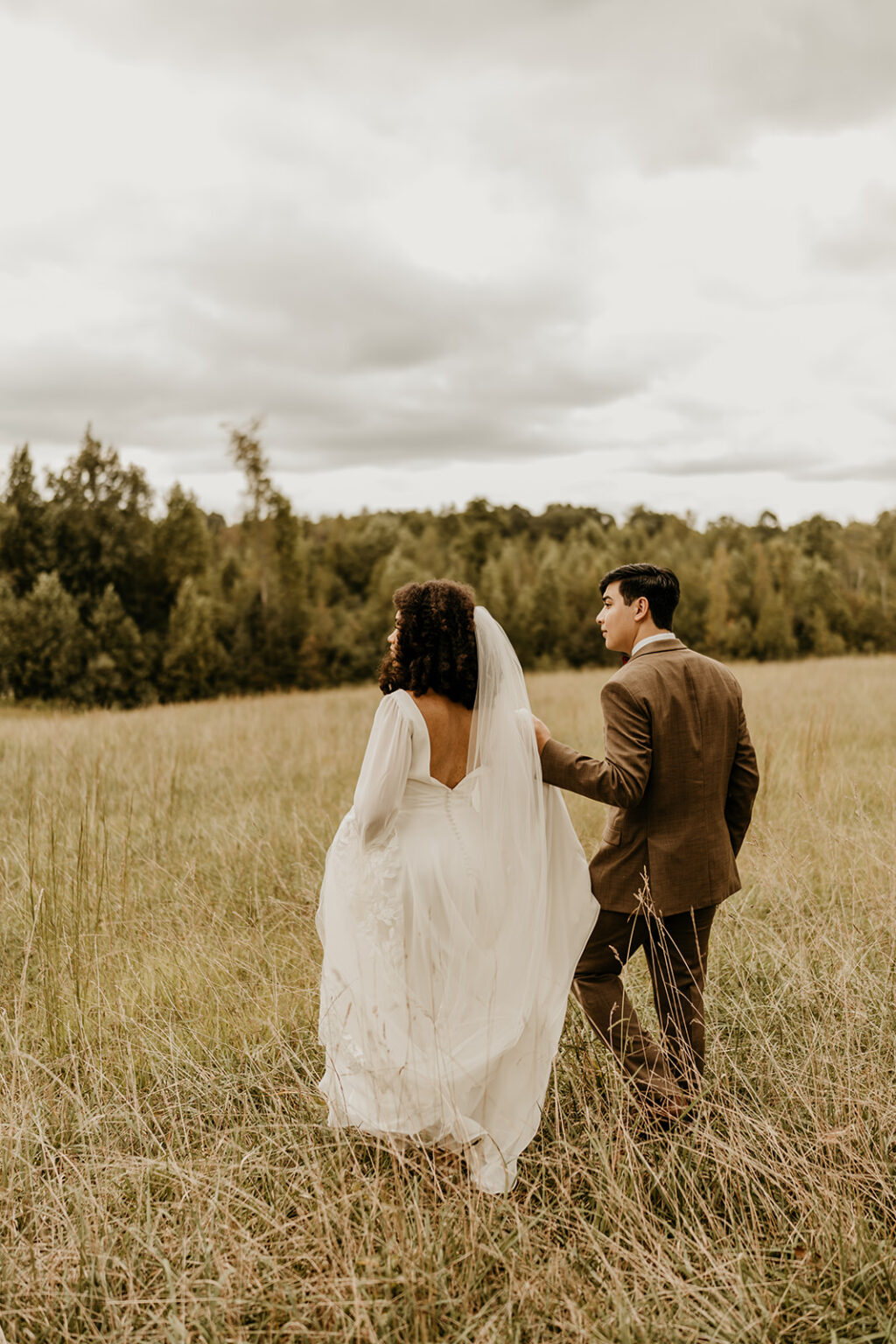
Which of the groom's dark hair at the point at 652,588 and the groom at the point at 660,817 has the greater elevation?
the groom's dark hair at the point at 652,588

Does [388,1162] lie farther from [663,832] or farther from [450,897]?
[663,832]

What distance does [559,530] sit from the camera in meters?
72.2

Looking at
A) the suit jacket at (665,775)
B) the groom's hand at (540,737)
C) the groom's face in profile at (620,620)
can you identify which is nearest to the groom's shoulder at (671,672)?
the suit jacket at (665,775)

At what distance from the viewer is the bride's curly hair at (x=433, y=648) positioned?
9.73ft

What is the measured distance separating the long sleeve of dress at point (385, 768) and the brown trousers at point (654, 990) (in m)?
0.89

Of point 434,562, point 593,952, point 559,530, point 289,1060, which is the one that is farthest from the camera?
A: point 559,530

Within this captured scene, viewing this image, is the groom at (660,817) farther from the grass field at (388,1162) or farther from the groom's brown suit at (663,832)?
the grass field at (388,1162)

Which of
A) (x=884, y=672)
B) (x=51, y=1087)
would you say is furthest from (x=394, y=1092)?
(x=884, y=672)

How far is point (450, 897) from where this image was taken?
294cm

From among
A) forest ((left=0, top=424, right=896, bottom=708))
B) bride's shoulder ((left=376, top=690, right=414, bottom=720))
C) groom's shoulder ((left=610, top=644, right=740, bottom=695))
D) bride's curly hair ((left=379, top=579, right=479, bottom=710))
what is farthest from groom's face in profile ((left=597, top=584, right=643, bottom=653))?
forest ((left=0, top=424, right=896, bottom=708))

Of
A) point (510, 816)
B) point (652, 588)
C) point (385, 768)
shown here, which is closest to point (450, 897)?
point (510, 816)

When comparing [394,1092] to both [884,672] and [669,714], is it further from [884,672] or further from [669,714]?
[884,672]

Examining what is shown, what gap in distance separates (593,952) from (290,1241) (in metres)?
1.33

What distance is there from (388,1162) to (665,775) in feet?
5.17
